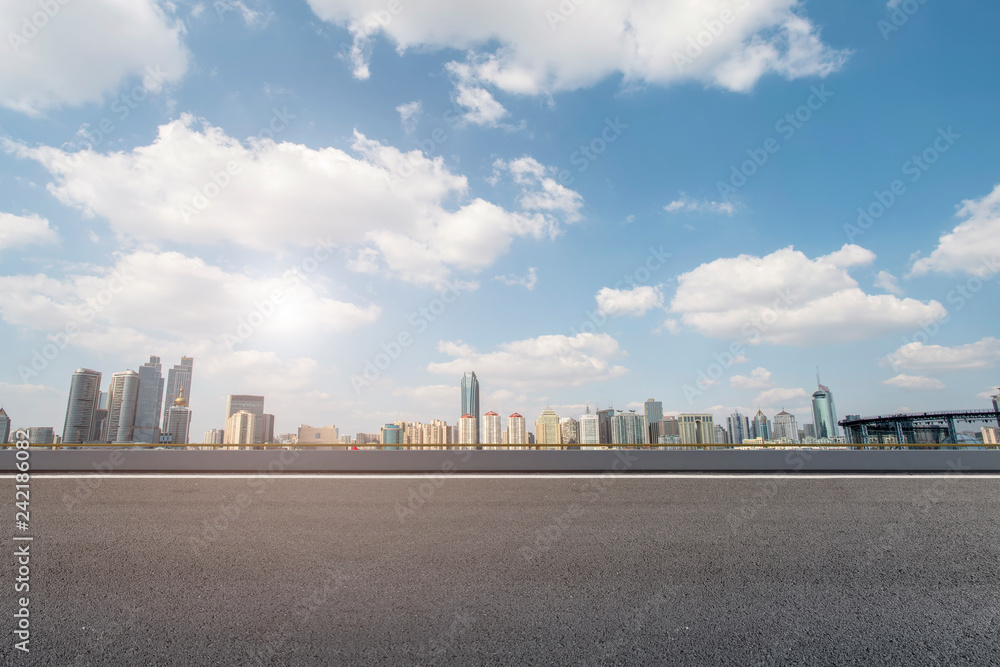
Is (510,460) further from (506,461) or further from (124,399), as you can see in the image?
(124,399)

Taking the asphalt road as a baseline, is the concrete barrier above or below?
above

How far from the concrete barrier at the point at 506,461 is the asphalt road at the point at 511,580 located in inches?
109

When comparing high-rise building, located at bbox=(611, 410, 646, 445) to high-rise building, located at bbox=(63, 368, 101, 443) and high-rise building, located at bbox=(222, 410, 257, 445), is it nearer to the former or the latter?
high-rise building, located at bbox=(222, 410, 257, 445)

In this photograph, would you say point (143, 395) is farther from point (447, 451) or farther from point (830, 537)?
point (830, 537)

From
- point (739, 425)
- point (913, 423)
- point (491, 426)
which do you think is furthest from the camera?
point (913, 423)

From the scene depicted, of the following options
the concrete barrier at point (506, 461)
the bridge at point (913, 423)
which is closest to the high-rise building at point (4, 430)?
the concrete barrier at point (506, 461)

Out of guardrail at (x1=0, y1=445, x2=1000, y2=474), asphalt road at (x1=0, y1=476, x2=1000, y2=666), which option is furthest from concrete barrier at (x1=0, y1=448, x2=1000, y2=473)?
asphalt road at (x1=0, y1=476, x2=1000, y2=666)

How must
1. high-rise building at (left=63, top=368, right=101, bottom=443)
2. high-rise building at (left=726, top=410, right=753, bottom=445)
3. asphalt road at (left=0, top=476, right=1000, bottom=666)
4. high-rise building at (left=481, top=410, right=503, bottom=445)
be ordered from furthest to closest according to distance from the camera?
high-rise building at (left=726, top=410, right=753, bottom=445)
high-rise building at (left=63, top=368, right=101, bottom=443)
high-rise building at (left=481, top=410, right=503, bottom=445)
asphalt road at (left=0, top=476, right=1000, bottom=666)

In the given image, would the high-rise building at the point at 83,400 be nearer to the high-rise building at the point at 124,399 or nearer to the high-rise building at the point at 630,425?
the high-rise building at the point at 124,399

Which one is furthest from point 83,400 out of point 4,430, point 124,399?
point 4,430

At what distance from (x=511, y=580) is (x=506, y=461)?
601 cm

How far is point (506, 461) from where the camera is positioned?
10.0 meters

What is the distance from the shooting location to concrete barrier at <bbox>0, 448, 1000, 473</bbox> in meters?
9.60

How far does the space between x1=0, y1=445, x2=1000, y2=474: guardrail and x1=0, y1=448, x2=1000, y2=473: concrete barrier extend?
0.6 inches
